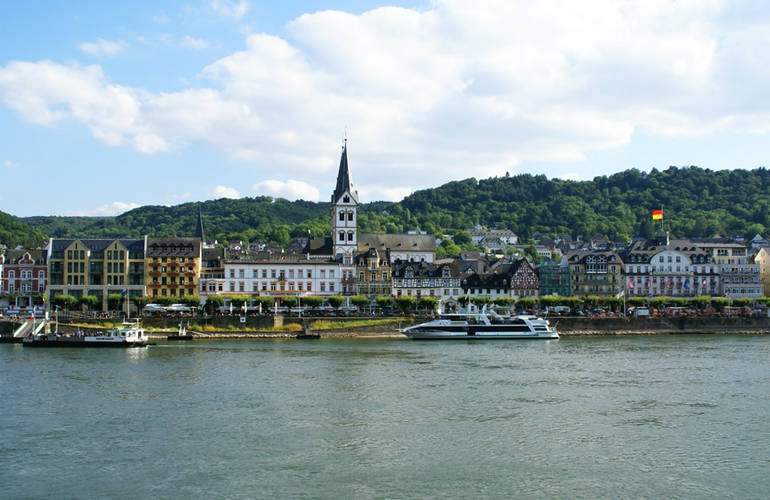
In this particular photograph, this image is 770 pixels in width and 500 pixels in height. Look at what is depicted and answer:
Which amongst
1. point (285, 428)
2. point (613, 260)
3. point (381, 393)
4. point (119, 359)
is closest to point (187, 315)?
point (119, 359)

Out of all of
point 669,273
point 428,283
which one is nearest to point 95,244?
point 428,283

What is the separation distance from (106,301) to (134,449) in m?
66.6

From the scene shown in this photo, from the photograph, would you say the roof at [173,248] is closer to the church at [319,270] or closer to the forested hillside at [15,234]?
the church at [319,270]

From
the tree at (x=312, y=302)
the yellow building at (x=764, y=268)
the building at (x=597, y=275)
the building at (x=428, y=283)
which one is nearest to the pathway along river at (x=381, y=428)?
the tree at (x=312, y=302)

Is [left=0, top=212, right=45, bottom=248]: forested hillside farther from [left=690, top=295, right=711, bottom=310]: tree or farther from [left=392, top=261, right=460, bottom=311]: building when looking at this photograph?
[left=690, top=295, right=711, bottom=310]: tree

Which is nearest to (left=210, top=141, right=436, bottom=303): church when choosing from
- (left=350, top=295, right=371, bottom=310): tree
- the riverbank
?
(left=350, top=295, right=371, bottom=310): tree

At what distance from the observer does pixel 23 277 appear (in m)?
97.6

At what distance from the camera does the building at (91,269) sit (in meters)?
94.5

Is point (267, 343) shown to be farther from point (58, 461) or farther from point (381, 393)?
point (58, 461)

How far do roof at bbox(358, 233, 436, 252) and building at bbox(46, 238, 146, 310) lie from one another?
34.1 metres

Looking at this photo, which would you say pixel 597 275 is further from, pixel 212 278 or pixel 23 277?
pixel 23 277

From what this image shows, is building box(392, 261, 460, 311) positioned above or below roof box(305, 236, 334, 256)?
below

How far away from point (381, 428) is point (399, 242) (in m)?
86.5

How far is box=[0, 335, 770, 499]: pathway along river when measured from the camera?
2695 cm
